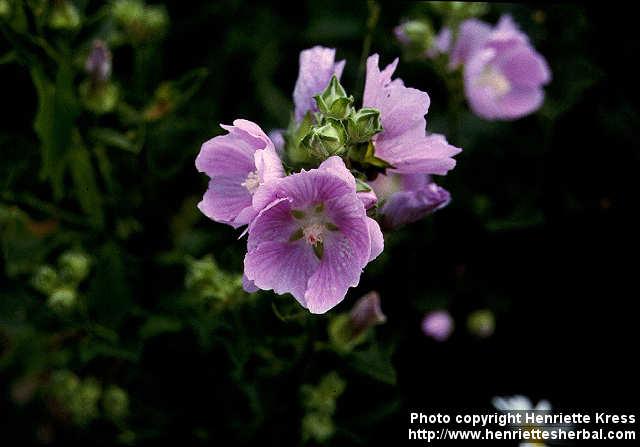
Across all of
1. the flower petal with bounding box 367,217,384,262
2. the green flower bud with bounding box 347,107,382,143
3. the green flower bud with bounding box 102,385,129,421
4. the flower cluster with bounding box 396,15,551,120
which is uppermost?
the flower cluster with bounding box 396,15,551,120

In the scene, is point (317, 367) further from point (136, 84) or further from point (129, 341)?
point (136, 84)

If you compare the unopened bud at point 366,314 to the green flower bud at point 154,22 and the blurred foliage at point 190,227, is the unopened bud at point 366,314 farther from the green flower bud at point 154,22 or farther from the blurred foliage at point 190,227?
the green flower bud at point 154,22

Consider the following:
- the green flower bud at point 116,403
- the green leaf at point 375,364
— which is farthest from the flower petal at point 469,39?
the green flower bud at point 116,403

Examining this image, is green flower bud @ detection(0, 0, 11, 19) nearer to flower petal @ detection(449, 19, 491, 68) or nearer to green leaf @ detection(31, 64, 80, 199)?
green leaf @ detection(31, 64, 80, 199)

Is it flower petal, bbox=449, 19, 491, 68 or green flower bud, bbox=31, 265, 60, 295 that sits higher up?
flower petal, bbox=449, 19, 491, 68

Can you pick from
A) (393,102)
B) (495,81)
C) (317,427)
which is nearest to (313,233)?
(393,102)

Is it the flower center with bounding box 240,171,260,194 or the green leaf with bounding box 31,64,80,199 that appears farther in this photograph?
the green leaf with bounding box 31,64,80,199

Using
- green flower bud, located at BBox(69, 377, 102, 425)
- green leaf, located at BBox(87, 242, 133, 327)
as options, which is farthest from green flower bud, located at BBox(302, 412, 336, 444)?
green flower bud, located at BBox(69, 377, 102, 425)

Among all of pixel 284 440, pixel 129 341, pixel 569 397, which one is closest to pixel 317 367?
pixel 284 440
